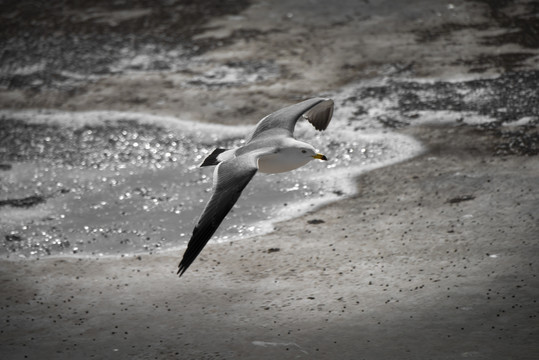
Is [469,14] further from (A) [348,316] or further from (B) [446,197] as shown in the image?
(A) [348,316]

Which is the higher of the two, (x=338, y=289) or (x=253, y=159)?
(x=253, y=159)

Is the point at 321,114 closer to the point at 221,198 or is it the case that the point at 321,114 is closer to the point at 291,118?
the point at 291,118

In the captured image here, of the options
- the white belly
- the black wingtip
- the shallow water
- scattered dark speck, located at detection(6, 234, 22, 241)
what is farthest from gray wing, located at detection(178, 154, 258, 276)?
scattered dark speck, located at detection(6, 234, 22, 241)

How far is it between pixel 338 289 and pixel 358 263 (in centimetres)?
35

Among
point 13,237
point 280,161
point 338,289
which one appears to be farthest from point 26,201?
point 338,289

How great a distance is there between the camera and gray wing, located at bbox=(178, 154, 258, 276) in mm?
3789

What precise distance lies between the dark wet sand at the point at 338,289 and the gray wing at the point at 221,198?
70 cm

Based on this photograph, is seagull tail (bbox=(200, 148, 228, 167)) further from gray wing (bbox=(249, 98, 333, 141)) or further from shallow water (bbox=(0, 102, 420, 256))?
shallow water (bbox=(0, 102, 420, 256))

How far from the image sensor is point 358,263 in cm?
514

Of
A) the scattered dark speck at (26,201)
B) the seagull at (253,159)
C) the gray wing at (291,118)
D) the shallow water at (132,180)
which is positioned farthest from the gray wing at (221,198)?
the scattered dark speck at (26,201)

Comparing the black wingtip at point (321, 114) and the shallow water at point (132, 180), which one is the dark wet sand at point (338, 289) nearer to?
the shallow water at point (132, 180)

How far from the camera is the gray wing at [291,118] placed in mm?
5070

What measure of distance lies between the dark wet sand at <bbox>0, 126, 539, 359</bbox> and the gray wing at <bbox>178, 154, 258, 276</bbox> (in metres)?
0.70

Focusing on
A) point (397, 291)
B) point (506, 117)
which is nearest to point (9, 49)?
point (506, 117)
